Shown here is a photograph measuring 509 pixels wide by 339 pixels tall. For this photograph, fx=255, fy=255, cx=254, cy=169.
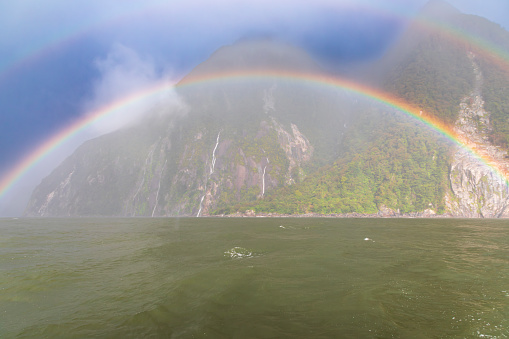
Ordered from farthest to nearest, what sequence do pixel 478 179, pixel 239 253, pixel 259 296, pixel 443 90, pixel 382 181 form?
pixel 443 90 < pixel 382 181 < pixel 478 179 < pixel 239 253 < pixel 259 296

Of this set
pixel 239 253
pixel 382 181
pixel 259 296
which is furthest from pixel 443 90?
pixel 259 296

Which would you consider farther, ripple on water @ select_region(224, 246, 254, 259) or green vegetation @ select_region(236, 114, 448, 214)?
green vegetation @ select_region(236, 114, 448, 214)

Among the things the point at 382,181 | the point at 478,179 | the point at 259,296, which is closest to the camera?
the point at 259,296

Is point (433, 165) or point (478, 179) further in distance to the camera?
point (433, 165)

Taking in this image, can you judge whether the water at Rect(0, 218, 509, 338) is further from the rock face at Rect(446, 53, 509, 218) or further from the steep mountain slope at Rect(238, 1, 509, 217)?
the steep mountain slope at Rect(238, 1, 509, 217)

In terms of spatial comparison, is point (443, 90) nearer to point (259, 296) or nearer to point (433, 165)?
point (433, 165)

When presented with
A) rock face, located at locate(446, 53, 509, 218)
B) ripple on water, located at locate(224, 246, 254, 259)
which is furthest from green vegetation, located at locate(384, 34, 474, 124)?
ripple on water, located at locate(224, 246, 254, 259)

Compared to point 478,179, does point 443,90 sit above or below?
above

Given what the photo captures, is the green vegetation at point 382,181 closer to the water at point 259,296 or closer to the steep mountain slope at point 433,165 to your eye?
the steep mountain slope at point 433,165

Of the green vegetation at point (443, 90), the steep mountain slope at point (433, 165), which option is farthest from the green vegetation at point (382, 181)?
the green vegetation at point (443, 90)
